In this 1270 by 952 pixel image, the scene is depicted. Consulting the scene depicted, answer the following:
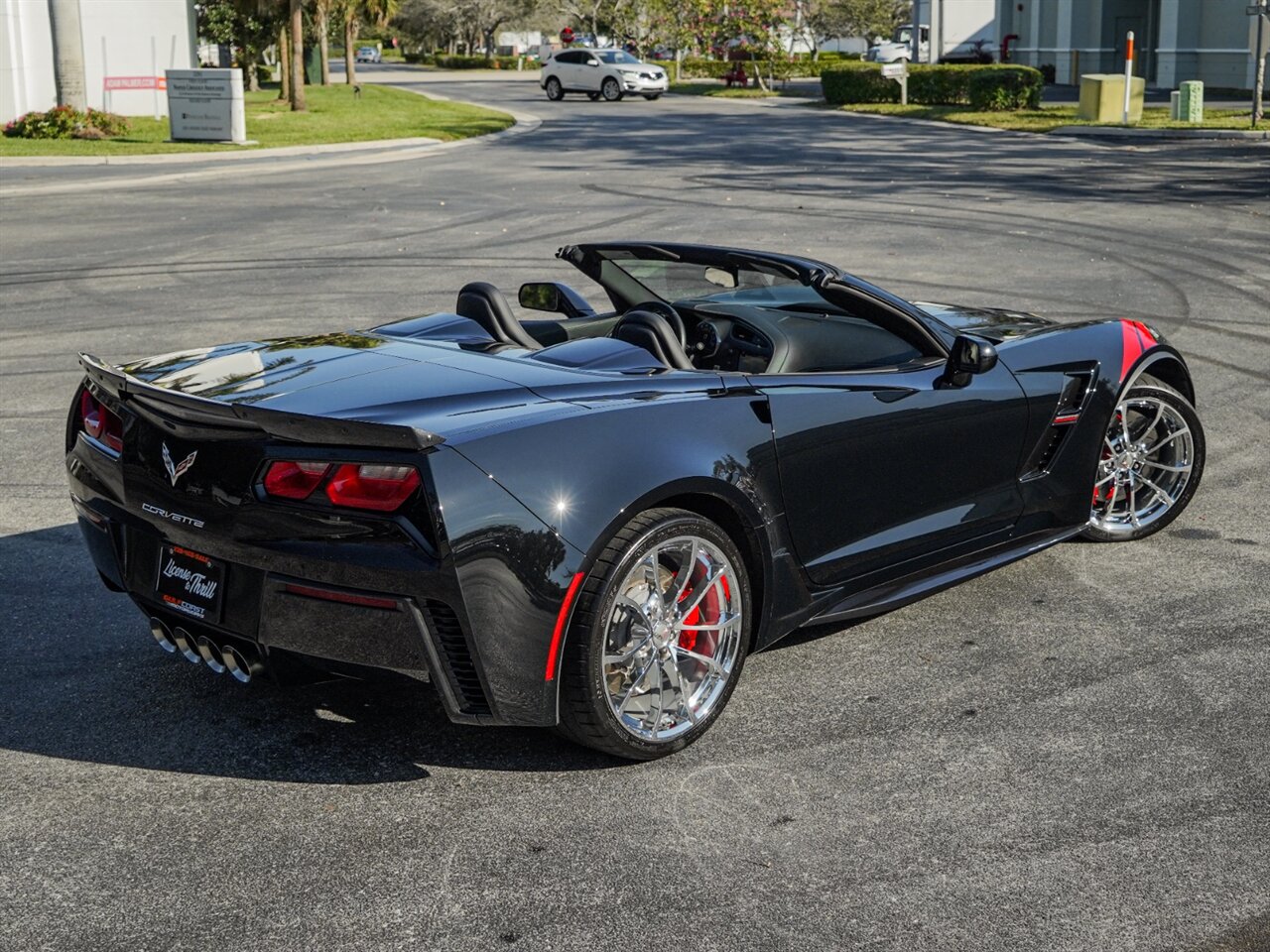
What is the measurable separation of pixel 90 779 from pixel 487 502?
1419mm

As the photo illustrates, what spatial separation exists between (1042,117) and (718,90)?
24.4 meters

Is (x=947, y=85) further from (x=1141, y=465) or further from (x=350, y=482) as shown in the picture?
(x=350, y=482)

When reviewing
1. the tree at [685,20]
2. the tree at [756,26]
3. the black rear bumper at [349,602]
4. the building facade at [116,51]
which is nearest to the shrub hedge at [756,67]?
the tree at [756,26]

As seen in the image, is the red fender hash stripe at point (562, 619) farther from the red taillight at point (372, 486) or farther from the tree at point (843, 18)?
the tree at point (843, 18)

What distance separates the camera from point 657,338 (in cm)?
473

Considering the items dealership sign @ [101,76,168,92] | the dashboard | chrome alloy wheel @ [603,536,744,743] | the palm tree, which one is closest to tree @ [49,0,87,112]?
dealership sign @ [101,76,168,92]

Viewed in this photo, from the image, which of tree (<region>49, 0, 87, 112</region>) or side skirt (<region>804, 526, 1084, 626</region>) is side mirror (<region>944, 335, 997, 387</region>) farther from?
tree (<region>49, 0, 87, 112</region>)

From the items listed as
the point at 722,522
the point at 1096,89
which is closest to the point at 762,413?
the point at 722,522

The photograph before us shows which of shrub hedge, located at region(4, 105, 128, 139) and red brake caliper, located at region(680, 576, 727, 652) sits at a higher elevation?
shrub hedge, located at region(4, 105, 128, 139)

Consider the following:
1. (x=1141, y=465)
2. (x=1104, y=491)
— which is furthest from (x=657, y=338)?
(x=1141, y=465)

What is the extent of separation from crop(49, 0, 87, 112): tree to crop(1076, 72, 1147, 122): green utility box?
2207 centimetres

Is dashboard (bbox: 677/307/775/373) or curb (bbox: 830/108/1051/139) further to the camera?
curb (bbox: 830/108/1051/139)

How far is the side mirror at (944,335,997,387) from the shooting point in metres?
5.04

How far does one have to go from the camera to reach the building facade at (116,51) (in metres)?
35.5
